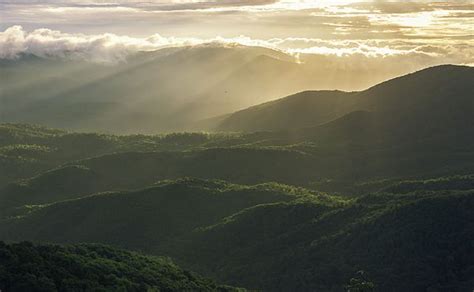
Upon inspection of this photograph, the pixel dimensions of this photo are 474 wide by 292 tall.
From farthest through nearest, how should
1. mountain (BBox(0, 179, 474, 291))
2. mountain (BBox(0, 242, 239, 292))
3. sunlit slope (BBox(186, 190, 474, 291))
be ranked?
mountain (BBox(0, 179, 474, 291)) < sunlit slope (BBox(186, 190, 474, 291)) < mountain (BBox(0, 242, 239, 292))

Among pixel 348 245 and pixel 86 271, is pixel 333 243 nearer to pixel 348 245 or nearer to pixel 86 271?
pixel 348 245

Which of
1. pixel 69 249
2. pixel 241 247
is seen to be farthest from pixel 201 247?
pixel 69 249

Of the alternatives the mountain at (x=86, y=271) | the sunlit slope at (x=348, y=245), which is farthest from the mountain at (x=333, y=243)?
the mountain at (x=86, y=271)

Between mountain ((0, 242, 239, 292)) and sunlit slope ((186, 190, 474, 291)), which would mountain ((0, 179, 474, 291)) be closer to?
sunlit slope ((186, 190, 474, 291))

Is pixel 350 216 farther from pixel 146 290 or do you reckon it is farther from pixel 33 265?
pixel 33 265

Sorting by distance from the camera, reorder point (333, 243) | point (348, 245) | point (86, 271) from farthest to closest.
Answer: point (333, 243)
point (348, 245)
point (86, 271)

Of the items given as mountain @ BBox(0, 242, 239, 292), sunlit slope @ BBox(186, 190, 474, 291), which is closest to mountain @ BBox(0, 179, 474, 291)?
sunlit slope @ BBox(186, 190, 474, 291)

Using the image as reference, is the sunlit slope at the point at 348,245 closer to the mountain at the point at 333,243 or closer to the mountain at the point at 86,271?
the mountain at the point at 333,243

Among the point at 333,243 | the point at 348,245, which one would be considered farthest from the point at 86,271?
the point at 333,243
